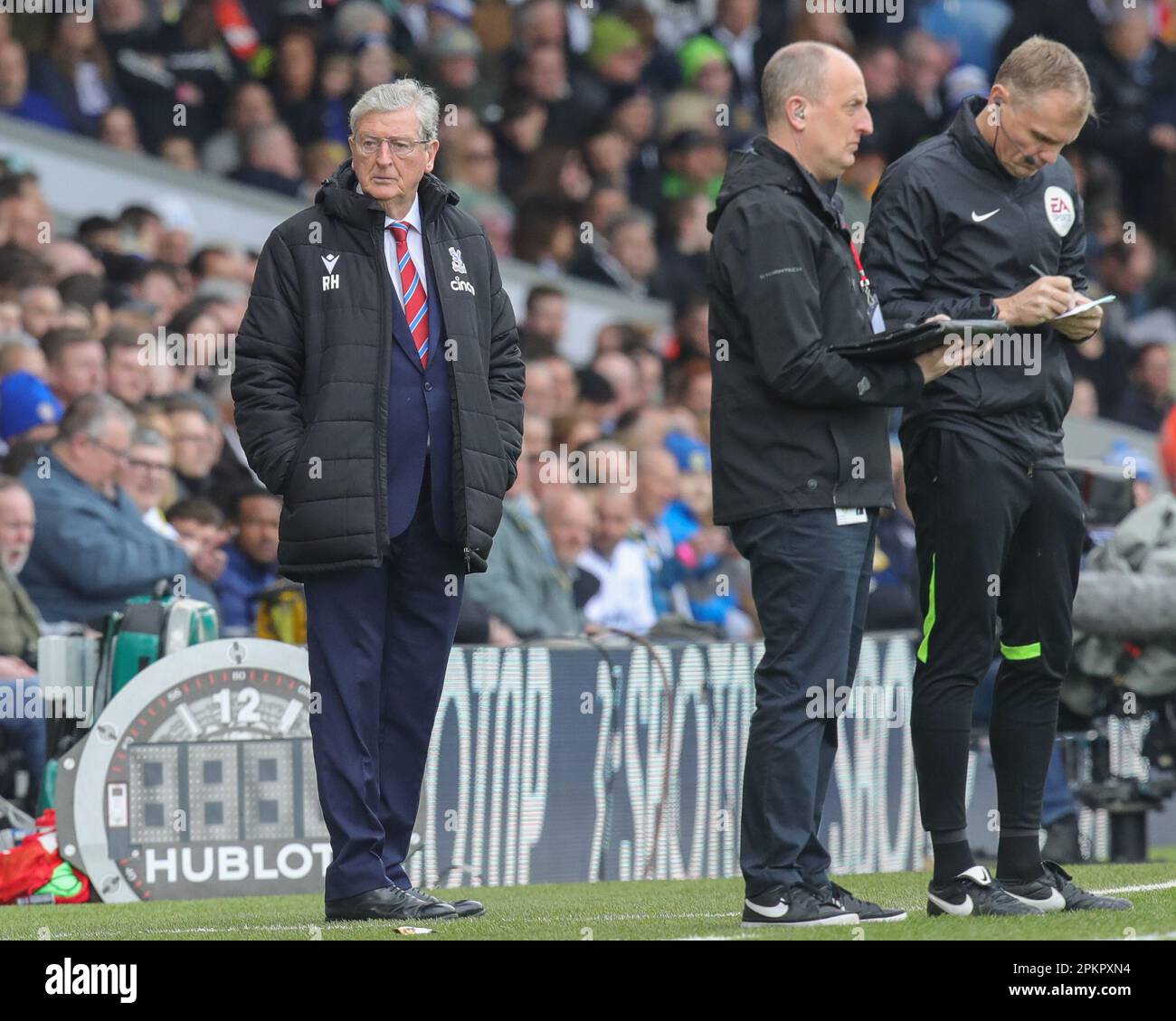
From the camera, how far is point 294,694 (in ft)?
23.4

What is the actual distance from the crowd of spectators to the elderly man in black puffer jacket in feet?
8.35

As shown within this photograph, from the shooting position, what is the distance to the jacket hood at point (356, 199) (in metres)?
5.57

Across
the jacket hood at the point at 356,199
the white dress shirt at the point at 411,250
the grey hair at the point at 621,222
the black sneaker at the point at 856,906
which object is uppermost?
the grey hair at the point at 621,222

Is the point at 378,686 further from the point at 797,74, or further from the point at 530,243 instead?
the point at 530,243

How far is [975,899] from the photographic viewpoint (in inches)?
203

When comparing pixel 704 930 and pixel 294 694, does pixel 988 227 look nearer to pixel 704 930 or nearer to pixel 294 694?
pixel 704 930

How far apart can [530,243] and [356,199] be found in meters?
7.77

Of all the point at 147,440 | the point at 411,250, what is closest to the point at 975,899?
the point at 411,250

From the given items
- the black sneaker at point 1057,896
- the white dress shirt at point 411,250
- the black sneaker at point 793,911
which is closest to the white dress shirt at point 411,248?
the white dress shirt at point 411,250

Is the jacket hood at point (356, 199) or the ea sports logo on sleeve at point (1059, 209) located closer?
the ea sports logo on sleeve at point (1059, 209)

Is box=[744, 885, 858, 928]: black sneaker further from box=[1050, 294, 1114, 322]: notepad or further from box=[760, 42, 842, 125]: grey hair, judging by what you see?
box=[760, 42, 842, 125]: grey hair

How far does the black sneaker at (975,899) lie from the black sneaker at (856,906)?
0.35ft

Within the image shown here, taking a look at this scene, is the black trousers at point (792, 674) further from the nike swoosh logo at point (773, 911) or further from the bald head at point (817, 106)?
the bald head at point (817, 106)
